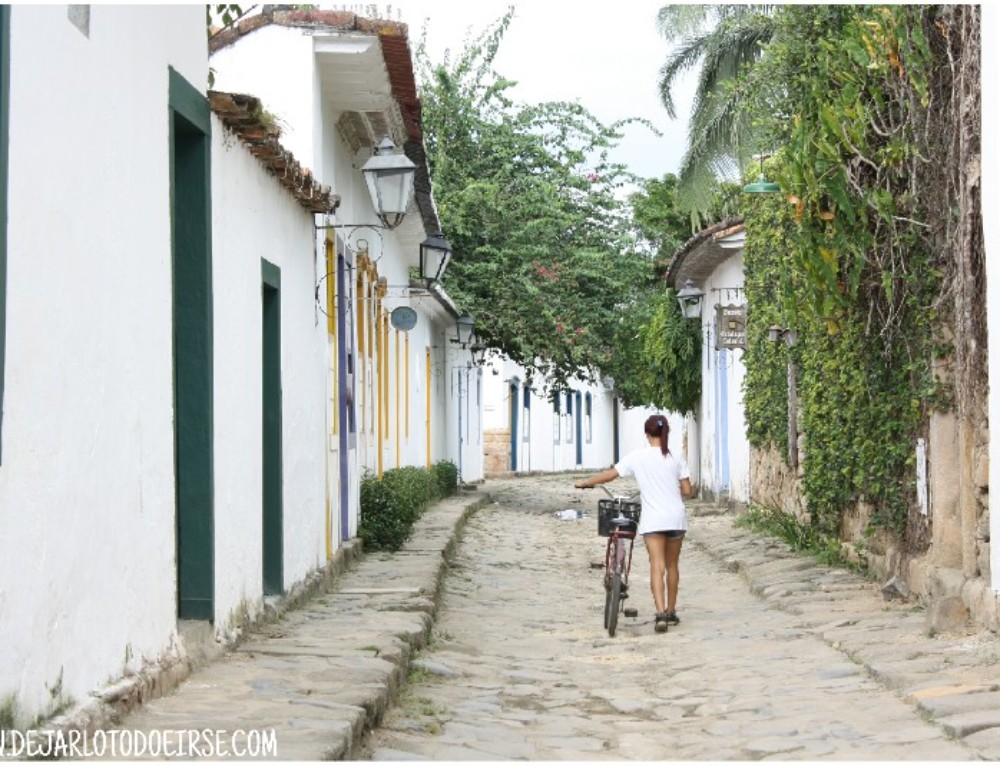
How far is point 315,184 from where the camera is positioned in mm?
10977

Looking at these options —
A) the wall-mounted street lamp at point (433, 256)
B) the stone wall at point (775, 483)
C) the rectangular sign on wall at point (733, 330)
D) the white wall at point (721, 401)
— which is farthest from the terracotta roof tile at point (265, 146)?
the white wall at point (721, 401)

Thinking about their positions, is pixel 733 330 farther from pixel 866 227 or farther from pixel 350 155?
pixel 866 227

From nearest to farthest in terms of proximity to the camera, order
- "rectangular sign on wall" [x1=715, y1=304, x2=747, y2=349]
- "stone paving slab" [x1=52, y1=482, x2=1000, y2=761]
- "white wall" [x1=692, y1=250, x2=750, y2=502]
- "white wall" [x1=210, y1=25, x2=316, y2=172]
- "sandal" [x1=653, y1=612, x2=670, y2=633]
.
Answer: "stone paving slab" [x1=52, y1=482, x2=1000, y2=761] → "sandal" [x1=653, y1=612, x2=670, y2=633] → "white wall" [x1=210, y1=25, x2=316, y2=172] → "rectangular sign on wall" [x1=715, y1=304, x2=747, y2=349] → "white wall" [x1=692, y1=250, x2=750, y2=502]

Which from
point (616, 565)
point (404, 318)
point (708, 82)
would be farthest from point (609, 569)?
point (708, 82)

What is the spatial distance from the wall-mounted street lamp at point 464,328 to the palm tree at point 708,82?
12.9 feet

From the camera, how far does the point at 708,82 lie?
90.0 feet

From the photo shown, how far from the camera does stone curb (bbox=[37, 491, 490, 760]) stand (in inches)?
234

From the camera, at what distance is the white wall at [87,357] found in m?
4.95

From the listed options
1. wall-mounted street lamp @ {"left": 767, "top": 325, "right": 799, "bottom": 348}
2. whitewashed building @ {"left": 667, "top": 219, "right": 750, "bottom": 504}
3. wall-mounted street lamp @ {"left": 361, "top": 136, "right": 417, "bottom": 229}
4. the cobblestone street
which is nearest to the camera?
the cobblestone street

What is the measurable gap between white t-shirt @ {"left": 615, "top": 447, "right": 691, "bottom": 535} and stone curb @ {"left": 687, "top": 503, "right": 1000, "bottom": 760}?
1.10m

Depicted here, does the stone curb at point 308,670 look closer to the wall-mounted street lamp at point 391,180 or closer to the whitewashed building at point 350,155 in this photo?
the whitewashed building at point 350,155

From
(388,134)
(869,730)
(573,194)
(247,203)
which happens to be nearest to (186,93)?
(247,203)

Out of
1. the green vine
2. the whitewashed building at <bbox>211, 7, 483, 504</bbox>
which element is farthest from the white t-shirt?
the whitewashed building at <bbox>211, 7, 483, 504</bbox>

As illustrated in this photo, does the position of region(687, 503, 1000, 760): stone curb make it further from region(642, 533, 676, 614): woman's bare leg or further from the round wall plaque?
the round wall plaque
